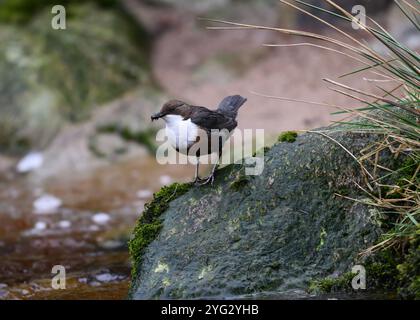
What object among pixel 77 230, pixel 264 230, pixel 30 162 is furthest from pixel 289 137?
pixel 30 162

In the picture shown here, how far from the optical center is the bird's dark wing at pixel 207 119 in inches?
175

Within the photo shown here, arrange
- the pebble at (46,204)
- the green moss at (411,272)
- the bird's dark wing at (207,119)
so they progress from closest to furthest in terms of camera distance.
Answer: the green moss at (411,272)
the bird's dark wing at (207,119)
the pebble at (46,204)

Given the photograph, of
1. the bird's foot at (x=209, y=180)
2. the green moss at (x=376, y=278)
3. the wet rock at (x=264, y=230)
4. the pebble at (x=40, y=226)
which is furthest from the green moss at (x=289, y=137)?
the pebble at (x=40, y=226)

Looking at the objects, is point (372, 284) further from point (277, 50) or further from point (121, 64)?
point (277, 50)

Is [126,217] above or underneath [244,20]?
underneath

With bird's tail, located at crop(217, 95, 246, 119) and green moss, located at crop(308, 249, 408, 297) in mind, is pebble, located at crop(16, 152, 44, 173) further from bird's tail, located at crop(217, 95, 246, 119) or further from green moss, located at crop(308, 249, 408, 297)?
green moss, located at crop(308, 249, 408, 297)

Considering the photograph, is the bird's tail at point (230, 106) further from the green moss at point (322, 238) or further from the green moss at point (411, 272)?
the green moss at point (411, 272)

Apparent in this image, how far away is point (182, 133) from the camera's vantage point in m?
4.36

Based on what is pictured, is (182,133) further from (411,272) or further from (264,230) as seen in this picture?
(411,272)

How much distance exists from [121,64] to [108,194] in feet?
8.62

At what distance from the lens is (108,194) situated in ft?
27.0

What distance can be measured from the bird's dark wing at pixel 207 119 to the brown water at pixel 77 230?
1303mm
